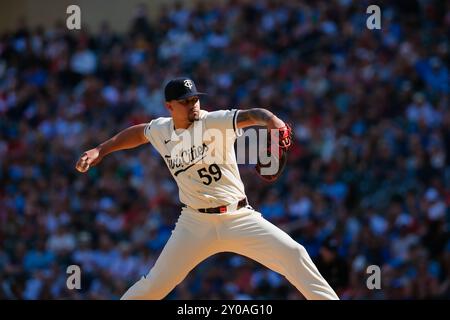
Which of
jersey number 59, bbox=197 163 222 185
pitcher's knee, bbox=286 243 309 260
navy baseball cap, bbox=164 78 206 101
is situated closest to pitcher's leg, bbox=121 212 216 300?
jersey number 59, bbox=197 163 222 185

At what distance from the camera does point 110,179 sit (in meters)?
14.5

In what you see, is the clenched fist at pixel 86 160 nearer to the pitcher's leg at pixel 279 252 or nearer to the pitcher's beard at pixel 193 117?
the pitcher's beard at pixel 193 117

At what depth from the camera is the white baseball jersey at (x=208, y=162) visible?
6.92 m

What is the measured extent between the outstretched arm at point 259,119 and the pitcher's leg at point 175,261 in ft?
2.73

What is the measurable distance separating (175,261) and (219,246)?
345 mm

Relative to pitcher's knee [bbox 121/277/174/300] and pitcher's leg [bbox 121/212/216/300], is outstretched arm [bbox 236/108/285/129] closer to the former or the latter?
pitcher's leg [bbox 121/212/216/300]

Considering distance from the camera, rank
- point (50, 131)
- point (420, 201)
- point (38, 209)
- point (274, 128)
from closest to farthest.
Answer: point (274, 128), point (420, 201), point (38, 209), point (50, 131)

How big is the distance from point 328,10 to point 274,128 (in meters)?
9.14

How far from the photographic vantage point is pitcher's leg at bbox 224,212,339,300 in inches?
260

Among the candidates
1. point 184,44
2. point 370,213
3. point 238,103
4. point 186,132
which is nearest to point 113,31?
point 184,44

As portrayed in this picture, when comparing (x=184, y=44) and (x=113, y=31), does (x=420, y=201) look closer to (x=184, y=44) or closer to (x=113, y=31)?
(x=184, y=44)

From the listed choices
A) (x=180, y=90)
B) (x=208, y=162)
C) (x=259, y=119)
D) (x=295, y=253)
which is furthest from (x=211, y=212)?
(x=180, y=90)

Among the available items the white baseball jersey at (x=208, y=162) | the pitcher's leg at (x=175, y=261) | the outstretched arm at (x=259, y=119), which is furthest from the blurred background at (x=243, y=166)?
the outstretched arm at (x=259, y=119)

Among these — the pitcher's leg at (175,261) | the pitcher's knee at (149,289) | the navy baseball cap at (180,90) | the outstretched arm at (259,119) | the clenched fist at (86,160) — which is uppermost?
the navy baseball cap at (180,90)
